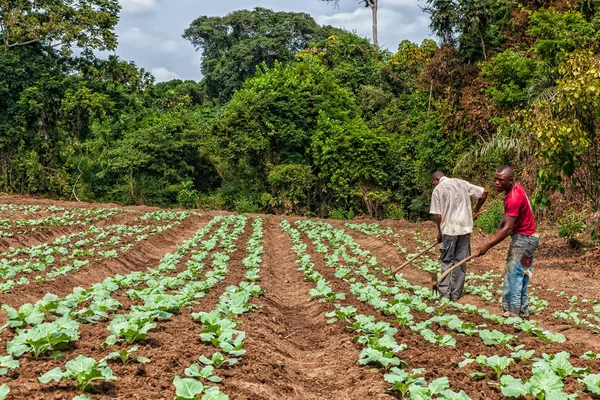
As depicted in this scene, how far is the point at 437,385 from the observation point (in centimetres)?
400

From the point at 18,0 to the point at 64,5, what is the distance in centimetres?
241

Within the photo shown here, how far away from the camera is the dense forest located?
2641 centimetres

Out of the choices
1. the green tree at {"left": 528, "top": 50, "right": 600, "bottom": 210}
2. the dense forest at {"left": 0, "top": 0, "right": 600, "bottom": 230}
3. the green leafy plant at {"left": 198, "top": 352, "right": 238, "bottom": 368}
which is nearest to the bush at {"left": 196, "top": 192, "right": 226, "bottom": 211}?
the dense forest at {"left": 0, "top": 0, "right": 600, "bottom": 230}

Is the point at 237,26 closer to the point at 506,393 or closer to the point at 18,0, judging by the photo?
the point at 18,0

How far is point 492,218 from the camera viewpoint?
20594 millimetres

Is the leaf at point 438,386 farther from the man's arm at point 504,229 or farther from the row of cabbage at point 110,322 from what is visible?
the man's arm at point 504,229

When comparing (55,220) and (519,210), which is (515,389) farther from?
(55,220)

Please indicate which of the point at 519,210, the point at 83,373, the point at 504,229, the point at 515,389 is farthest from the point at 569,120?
the point at 83,373

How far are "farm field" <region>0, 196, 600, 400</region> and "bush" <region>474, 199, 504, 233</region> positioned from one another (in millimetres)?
7220

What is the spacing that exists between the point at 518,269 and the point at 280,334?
3.29 meters

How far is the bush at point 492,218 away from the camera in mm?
20500

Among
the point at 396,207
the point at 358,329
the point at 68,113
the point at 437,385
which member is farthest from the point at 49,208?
the point at 437,385

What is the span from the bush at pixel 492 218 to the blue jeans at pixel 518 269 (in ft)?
43.8

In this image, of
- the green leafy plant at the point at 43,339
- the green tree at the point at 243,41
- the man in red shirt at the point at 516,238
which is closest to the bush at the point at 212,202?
the green tree at the point at 243,41
